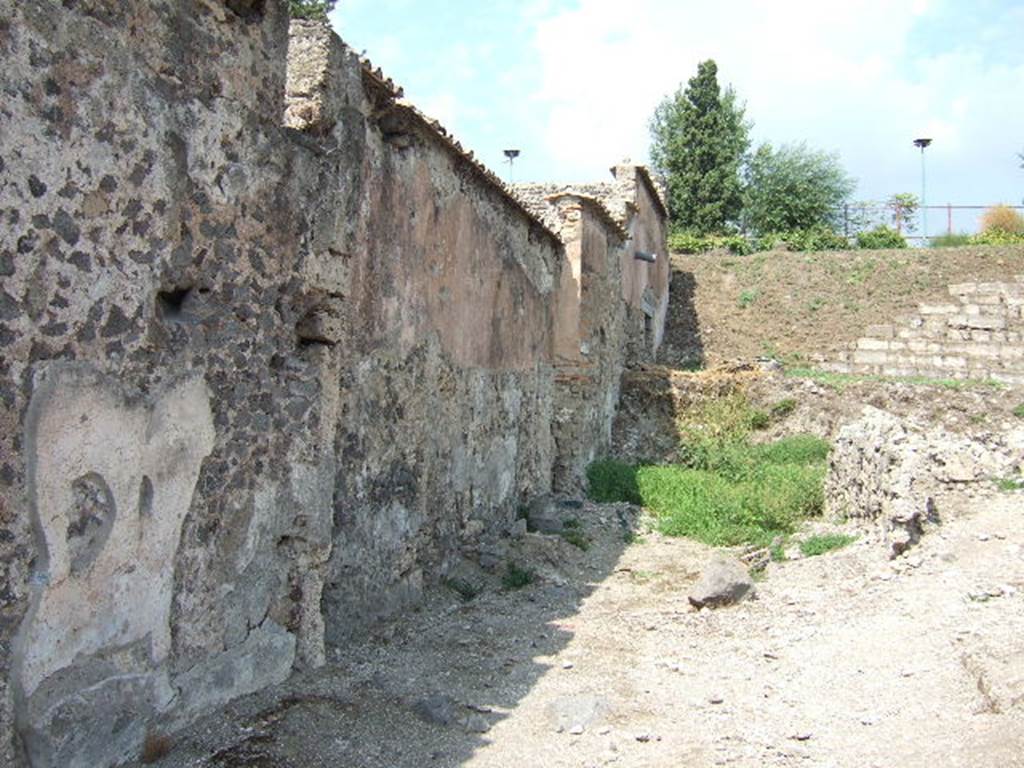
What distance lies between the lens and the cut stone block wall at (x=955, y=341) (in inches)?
797

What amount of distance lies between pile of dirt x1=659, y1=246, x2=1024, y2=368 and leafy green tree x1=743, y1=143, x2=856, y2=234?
6.39m

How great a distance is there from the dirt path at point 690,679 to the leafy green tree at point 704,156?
984 inches

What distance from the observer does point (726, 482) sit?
1142 centimetres

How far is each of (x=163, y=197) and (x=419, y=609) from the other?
3.55 meters

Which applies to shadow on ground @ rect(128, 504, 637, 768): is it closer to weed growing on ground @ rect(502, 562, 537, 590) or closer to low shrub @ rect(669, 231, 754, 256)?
weed growing on ground @ rect(502, 562, 537, 590)

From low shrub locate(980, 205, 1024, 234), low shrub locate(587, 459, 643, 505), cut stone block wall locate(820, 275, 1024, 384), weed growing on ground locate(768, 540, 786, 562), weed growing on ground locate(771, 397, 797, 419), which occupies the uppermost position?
low shrub locate(980, 205, 1024, 234)

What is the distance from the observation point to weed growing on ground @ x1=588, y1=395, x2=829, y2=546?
9188 millimetres

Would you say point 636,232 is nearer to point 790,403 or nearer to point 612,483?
point 790,403

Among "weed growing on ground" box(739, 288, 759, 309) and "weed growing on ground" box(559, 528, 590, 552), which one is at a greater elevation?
"weed growing on ground" box(739, 288, 759, 309)

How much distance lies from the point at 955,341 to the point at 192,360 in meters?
20.3

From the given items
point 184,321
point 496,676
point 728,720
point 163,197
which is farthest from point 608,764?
point 163,197

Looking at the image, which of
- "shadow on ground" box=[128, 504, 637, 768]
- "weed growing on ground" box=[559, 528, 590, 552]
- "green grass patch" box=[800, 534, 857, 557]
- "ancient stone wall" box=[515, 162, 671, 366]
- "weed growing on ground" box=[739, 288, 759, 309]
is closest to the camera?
"shadow on ground" box=[128, 504, 637, 768]

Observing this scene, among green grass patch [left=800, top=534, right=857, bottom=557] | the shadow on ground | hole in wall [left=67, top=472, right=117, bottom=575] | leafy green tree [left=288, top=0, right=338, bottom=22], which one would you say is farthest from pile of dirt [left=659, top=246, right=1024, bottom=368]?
hole in wall [left=67, top=472, right=117, bottom=575]

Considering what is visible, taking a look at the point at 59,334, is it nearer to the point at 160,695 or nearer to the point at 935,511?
the point at 160,695
